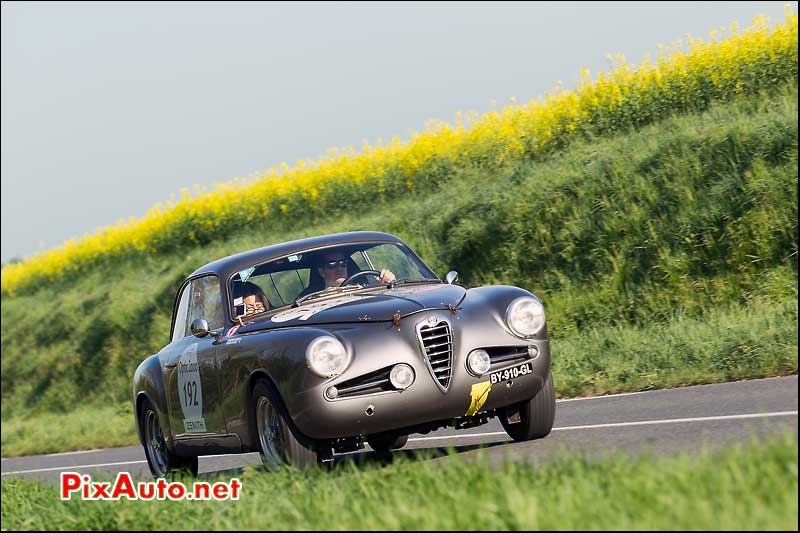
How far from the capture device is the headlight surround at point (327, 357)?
8289 millimetres

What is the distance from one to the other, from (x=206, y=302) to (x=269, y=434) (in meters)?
2.09

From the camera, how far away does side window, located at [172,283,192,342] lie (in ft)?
37.1

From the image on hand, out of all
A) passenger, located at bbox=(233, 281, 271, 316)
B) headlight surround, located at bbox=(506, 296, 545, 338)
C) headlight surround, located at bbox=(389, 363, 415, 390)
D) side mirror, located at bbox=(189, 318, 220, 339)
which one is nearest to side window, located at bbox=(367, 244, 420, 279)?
passenger, located at bbox=(233, 281, 271, 316)

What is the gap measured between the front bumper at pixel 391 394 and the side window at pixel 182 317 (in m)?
3.15

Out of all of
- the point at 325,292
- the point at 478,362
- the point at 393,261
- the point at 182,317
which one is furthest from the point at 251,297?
the point at 478,362

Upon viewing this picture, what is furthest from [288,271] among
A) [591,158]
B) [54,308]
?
[54,308]

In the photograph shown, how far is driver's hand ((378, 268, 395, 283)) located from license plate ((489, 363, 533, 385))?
1674 millimetres

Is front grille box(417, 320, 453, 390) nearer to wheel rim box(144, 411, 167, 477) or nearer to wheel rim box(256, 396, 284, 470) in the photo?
wheel rim box(256, 396, 284, 470)

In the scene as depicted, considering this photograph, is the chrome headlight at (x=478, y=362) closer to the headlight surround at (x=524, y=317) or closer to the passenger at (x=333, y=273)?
the headlight surround at (x=524, y=317)

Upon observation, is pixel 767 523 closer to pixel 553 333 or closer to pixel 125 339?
pixel 553 333

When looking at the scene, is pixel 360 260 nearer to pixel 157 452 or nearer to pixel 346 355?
pixel 346 355

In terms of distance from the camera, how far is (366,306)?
8945 millimetres

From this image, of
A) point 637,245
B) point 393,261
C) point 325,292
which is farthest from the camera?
point 637,245

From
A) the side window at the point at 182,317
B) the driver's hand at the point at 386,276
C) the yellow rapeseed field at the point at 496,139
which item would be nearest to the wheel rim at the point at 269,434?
the driver's hand at the point at 386,276
